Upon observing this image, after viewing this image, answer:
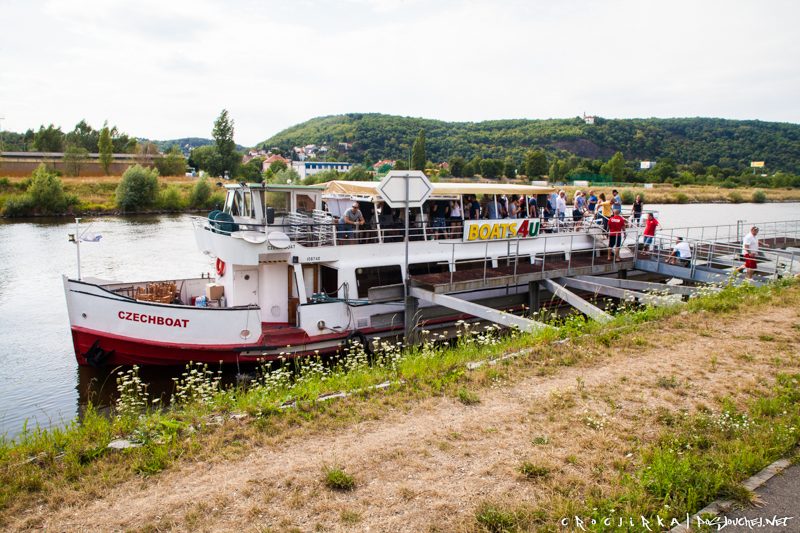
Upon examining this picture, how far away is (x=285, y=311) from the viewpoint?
38.5 ft

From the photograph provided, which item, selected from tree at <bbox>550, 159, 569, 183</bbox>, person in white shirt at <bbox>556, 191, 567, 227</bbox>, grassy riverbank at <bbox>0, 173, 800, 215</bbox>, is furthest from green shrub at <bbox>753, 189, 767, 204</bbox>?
person in white shirt at <bbox>556, 191, 567, 227</bbox>

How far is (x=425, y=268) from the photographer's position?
12.9 metres

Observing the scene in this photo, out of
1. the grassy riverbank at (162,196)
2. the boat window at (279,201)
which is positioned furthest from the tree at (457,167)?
the boat window at (279,201)

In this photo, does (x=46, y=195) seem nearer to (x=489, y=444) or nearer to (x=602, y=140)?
(x=489, y=444)

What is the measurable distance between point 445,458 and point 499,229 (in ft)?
31.4

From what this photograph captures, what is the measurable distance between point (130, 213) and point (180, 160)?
31819 mm

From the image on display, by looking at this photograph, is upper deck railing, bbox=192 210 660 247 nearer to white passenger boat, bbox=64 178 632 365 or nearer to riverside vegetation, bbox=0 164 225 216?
white passenger boat, bbox=64 178 632 365

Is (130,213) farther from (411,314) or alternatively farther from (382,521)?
(382,521)

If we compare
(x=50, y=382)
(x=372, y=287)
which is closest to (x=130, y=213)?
(x=50, y=382)

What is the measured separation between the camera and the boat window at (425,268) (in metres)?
12.7

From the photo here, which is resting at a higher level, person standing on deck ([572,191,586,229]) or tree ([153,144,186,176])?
tree ([153,144,186,176])

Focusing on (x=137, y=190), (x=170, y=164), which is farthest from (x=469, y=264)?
(x=170, y=164)

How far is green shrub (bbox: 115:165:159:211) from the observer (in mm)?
56897

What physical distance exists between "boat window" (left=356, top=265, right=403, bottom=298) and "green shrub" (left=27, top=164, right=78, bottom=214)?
5527cm
